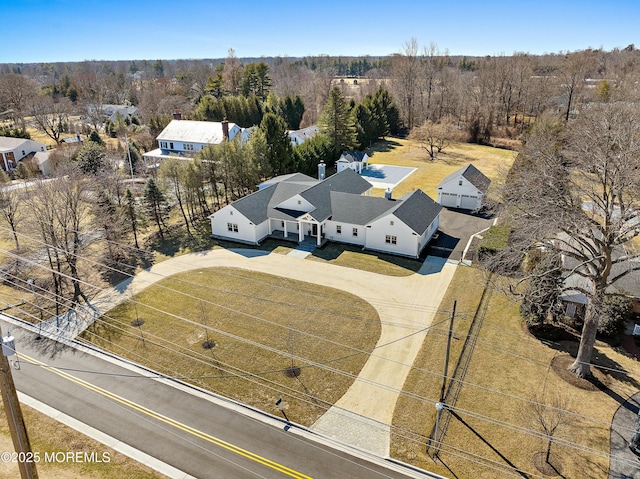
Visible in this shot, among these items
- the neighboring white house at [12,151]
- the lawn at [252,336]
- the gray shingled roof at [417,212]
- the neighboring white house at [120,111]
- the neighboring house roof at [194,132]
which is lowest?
the lawn at [252,336]

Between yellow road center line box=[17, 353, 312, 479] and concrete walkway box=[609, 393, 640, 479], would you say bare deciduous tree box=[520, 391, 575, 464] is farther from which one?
yellow road center line box=[17, 353, 312, 479]

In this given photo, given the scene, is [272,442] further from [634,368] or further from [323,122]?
[323,122]

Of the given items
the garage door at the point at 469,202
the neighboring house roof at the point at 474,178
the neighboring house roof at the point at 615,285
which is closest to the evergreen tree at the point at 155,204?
the neighboring house roof at the point at 474,178

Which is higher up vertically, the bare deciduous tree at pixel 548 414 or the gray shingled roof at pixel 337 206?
the gray shingled roof at pixel 337 206

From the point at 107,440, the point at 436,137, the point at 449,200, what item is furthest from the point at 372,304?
the point at 436,137

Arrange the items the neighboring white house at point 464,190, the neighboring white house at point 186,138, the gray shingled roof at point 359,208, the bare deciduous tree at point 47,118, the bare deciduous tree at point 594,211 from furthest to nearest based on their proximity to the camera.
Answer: the bare deciduous tree at point 47,118
the neighboring white house at point 186,138
the neighboring white house at point 464,190
the gray shingled roof at point 359,208
the bare deciduous tree at point 594,211

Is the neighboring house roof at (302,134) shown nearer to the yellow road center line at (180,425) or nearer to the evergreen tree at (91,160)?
the evergreen tree at (91,160)

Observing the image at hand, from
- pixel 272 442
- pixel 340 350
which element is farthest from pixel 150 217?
pixel 272 442
